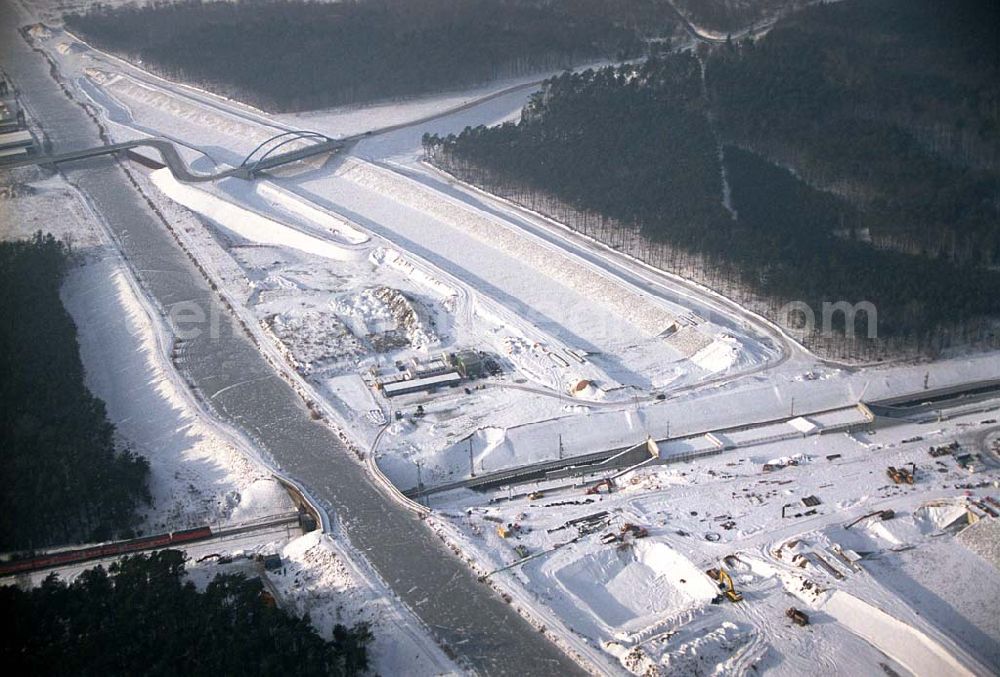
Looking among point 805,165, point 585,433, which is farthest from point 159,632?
point 805,165

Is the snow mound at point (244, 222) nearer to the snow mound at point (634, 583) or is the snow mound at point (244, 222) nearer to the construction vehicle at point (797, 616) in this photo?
the snow mound at point (634, 583)

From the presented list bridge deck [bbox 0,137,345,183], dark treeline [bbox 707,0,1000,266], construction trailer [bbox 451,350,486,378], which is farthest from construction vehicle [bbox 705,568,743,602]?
bridge deck [bbox 0,137,345,183]

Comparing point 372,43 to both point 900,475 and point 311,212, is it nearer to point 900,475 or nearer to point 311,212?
point 311,212

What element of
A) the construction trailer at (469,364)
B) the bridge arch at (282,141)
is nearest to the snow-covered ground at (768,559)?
the construction trailer at (469,364)

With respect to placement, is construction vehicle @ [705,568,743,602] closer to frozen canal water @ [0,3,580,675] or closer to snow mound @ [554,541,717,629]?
snow mound @ [554,541,717,629]

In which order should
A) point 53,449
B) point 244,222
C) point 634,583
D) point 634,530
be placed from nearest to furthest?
point 634,583 < point 634,530 < point 53,449 < point 244,222

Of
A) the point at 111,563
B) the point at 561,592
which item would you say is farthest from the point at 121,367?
the point at 561,592

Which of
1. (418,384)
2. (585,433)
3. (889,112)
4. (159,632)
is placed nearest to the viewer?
(159,632)
